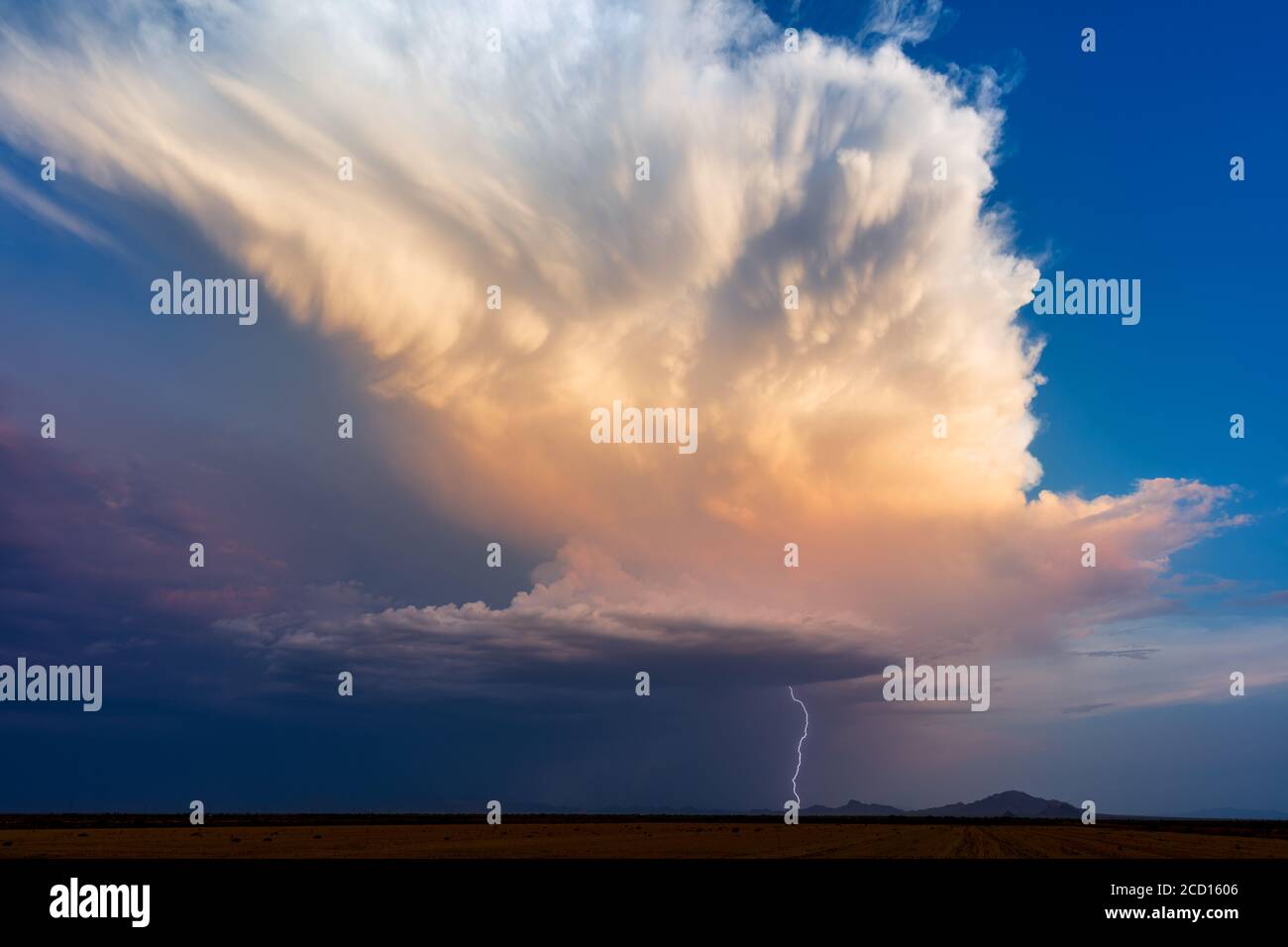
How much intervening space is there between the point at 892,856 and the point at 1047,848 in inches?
1062
